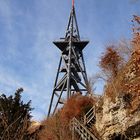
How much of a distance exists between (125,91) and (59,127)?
6.11 meters

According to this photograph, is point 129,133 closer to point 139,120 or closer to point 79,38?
point 139,120

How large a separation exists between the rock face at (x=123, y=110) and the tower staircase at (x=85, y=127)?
31.2 inches

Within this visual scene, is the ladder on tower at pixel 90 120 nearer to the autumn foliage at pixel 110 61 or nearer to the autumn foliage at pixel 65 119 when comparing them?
the autumn foliage at pixel 65 119

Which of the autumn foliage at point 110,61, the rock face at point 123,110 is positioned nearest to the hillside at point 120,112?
the rock face at point 123,110

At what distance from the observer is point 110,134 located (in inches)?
773

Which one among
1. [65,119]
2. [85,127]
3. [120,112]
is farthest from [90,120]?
[120,112]

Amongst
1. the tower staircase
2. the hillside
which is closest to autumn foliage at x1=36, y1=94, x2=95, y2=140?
the hillside

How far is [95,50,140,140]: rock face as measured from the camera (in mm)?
18341

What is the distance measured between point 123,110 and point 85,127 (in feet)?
13.4

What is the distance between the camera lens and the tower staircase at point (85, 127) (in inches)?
867

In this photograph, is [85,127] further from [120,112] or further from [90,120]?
[120,112]

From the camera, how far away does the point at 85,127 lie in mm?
22766

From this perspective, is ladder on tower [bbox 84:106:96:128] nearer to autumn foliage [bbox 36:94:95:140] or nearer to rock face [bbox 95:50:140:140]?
autumn foliage [bbox 36:94:95:140]

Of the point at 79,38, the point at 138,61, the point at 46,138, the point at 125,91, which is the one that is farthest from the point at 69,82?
the point at 138,61
